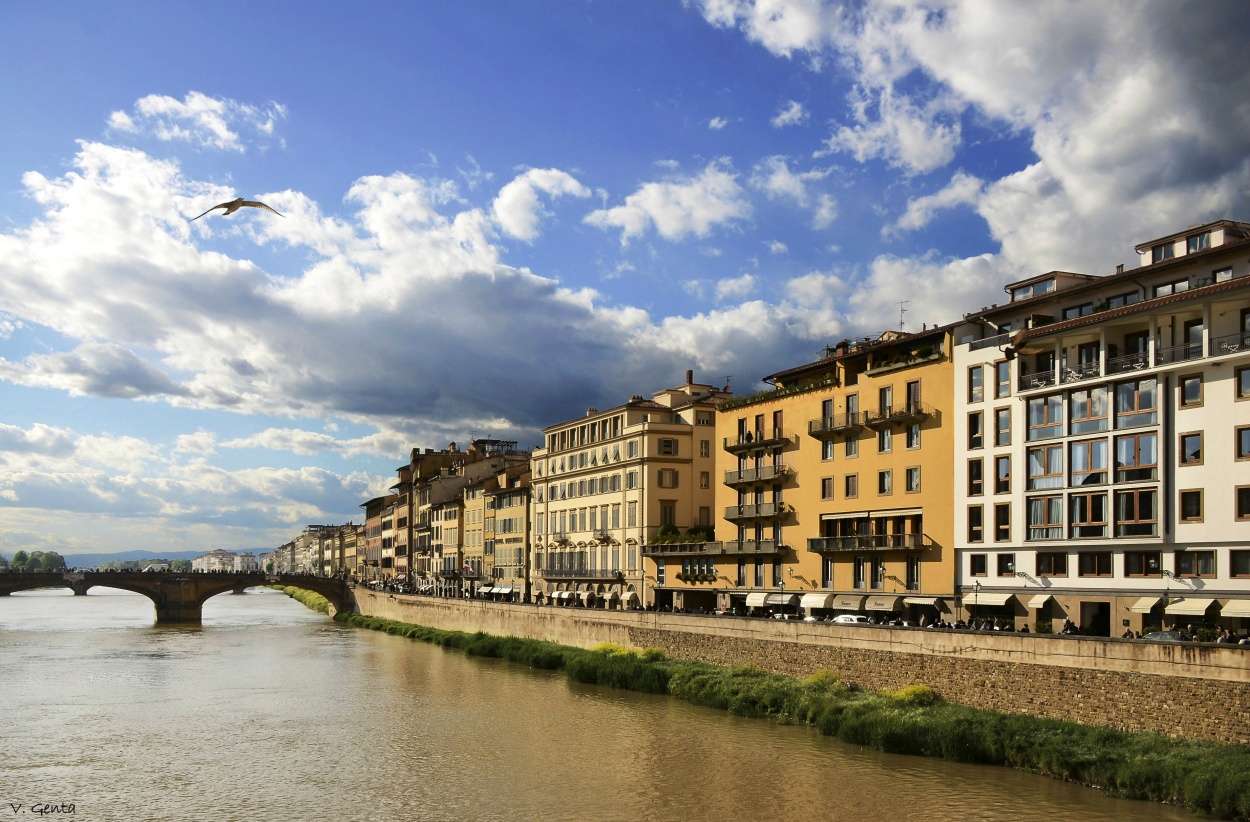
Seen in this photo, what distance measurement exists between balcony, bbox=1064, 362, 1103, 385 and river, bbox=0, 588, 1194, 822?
53.3 feet

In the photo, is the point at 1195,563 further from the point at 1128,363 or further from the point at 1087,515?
the point at 1128,363

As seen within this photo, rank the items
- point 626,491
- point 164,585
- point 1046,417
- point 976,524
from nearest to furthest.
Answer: point 1046,417 → point 976,524 → point 626,491 → point 164,585

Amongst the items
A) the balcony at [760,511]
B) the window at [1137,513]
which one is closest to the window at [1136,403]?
the window at [1137,513]

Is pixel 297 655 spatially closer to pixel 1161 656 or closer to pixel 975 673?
pixel 975 673

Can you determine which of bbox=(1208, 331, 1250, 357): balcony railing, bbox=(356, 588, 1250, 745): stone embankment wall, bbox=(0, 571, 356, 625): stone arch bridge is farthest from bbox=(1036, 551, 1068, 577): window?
bbox=(0, 571, 356, 625): stone arch bridge

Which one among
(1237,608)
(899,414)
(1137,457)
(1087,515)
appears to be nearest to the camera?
(1237,608)

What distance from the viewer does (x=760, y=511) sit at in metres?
58.7

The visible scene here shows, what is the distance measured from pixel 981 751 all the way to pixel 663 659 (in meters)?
22.0

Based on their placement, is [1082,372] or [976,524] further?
[976,524]

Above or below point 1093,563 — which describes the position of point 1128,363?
above

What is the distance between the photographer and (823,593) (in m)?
53.9

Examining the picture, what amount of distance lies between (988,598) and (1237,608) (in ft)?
34.8

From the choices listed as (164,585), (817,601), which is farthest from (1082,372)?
(164,585)

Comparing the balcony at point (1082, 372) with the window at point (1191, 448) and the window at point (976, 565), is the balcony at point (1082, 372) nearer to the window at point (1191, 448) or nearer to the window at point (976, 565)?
the window at point (1191, 448)
